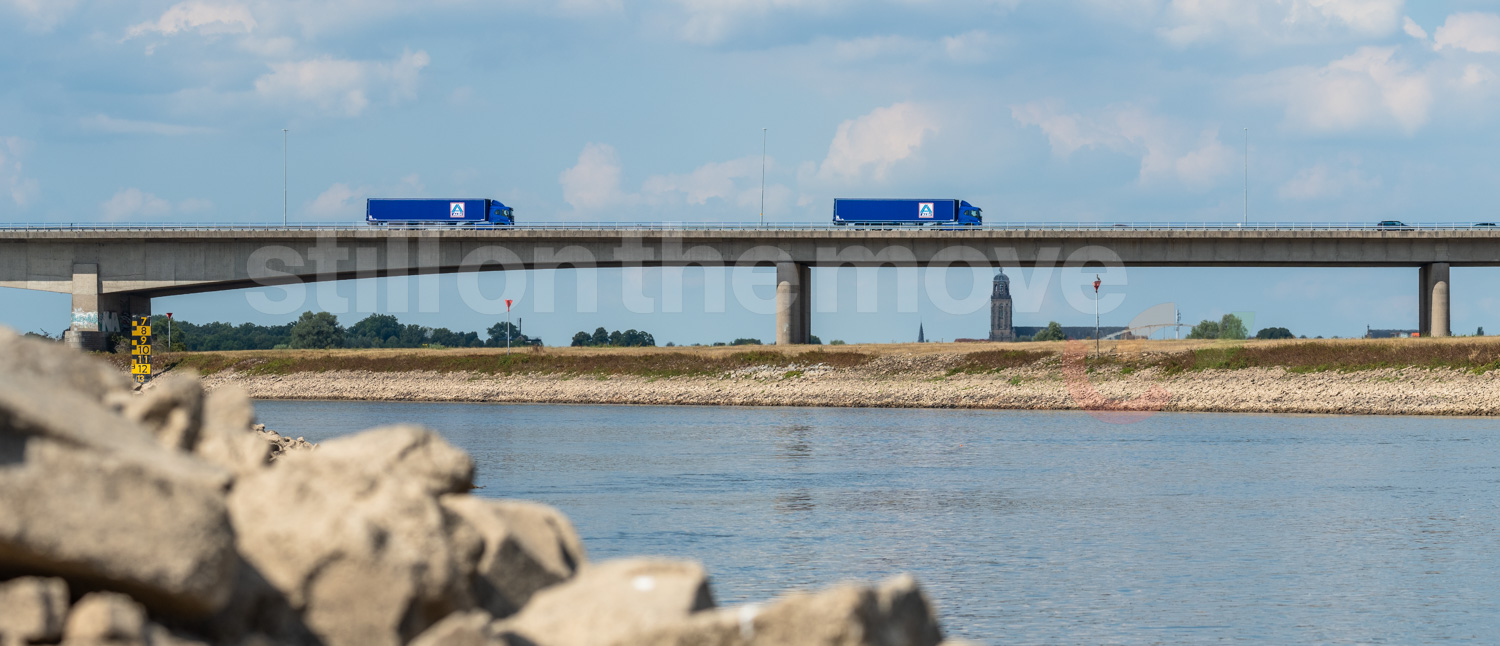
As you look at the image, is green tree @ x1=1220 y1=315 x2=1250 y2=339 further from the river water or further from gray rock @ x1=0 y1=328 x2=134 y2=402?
gray rock @ x1=0 y1=328 x2=134 y2=402

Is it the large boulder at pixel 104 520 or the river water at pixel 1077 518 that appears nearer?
the large boulder at pixel 104 520

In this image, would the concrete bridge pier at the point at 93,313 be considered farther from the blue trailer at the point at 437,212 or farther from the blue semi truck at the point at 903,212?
the blue semi truck at the point at 903,212

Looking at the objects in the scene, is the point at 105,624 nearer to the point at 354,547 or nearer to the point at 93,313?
the point at 354,547

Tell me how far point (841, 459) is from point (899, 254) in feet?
160

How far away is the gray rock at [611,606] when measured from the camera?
29.5ft

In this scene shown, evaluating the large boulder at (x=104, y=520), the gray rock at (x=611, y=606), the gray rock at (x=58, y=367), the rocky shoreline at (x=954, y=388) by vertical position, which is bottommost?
the rocky shoreline at (x=954, y=388)

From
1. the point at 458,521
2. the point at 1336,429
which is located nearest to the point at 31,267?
the point at 1336,429

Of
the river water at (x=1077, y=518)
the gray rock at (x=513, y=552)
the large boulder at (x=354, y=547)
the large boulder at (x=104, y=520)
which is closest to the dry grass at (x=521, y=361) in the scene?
the river water at (x=1077, y=518)

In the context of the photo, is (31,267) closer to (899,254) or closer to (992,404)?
(899,254)

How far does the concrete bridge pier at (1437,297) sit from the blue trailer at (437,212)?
59.1m

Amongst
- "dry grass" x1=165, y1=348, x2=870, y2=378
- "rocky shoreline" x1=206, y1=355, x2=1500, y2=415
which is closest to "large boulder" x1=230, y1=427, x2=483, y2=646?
"rocky shoreline" x1=206, y1=355, x2=1500, y2=415

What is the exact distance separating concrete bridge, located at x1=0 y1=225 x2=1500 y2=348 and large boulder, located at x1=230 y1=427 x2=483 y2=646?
259 ft

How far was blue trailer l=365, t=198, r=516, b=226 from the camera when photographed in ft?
322

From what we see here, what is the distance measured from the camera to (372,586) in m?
8.81
